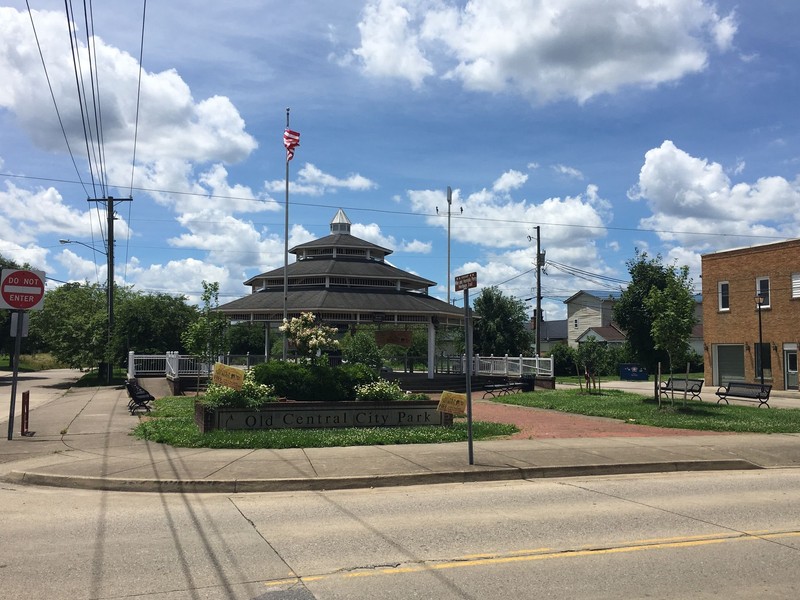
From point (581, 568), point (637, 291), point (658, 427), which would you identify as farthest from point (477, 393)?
point (581, 568)

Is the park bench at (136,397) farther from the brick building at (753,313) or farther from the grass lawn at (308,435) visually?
the brick building at (753,313)

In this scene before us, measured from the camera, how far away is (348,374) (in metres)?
17.0

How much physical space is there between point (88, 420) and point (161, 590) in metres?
14.1

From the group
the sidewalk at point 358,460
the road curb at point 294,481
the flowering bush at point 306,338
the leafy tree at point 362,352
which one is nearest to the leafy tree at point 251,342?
the leafy tree at point 362,352

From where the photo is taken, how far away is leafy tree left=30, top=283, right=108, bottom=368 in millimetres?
38812

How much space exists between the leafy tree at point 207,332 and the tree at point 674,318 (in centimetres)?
1530

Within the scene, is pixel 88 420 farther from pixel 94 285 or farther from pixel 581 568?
pixel 94 285

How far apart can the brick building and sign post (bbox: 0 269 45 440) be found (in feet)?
109

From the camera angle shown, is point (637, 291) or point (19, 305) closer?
point (19, 305)

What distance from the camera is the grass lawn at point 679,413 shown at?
57.2ft

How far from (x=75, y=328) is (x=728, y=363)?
39.4m

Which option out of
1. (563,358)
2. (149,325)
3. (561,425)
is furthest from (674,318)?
(563,358)

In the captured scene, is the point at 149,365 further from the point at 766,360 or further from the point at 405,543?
the point at 766,360

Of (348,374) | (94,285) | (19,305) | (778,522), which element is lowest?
(778,522)
